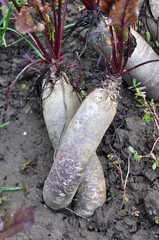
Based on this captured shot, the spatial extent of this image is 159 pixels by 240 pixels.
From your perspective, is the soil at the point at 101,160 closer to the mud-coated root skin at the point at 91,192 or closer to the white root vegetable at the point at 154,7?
the mud-coated root skin at the point at 91,192

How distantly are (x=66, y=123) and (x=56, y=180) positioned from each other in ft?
1.26

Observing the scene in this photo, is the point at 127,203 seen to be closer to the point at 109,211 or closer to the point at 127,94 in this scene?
the point at 109,211

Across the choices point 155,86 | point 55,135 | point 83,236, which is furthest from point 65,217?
point 155,86

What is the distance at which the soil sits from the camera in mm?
1569

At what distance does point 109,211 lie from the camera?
164cm

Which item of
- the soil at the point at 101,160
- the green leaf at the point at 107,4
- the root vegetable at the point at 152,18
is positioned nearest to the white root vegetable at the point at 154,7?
the root vegetable at the point at 152,18

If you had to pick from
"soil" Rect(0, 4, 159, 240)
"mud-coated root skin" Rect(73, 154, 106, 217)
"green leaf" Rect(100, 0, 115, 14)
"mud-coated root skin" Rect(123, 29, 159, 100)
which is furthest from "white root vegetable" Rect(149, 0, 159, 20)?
"mud-coated root skin" Rect(73, 154, 106, 217)

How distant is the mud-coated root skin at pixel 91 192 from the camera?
164 centimetres

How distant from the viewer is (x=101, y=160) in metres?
1.85

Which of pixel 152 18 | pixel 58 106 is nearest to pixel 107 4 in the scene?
pixel 58 106

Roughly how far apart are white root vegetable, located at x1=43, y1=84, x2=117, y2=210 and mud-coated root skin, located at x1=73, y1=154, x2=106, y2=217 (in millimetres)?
118

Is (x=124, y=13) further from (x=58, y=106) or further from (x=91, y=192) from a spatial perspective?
(x=91, y=192)

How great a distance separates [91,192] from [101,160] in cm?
28

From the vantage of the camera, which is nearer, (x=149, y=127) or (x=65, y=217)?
(x=65, y=217)
